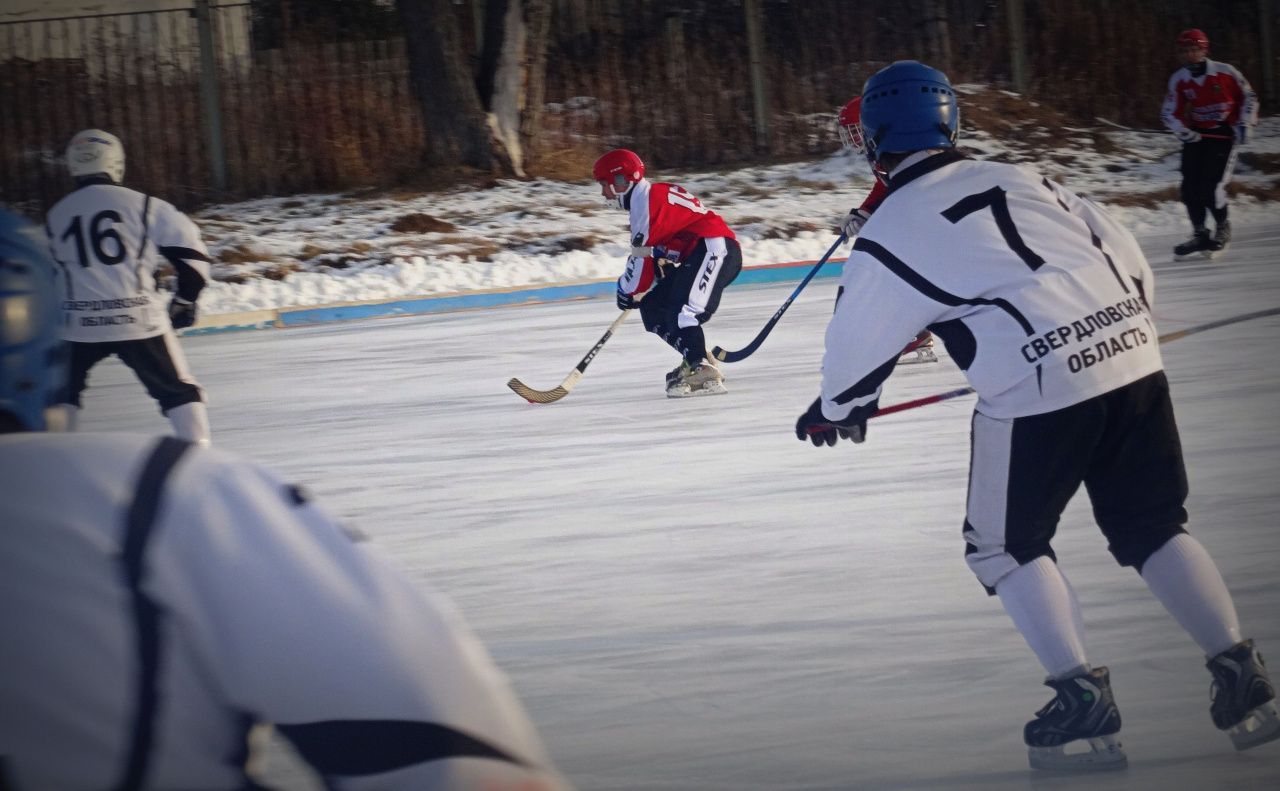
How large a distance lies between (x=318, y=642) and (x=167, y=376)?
5375 millimetres

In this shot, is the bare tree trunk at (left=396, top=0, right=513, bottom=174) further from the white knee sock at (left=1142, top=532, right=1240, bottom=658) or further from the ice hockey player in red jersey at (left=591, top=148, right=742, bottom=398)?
the white knee sock at (left=1142, top=532, right=1240, bottom=658)

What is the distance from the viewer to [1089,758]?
2686 mm

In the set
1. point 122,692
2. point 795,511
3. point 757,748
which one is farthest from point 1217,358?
point 122,692

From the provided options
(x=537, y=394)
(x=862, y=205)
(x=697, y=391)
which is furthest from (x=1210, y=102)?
(x=537, y=394)

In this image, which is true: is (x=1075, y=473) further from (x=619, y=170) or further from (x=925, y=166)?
(x=619, y=170)

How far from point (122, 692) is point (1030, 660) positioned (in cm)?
257

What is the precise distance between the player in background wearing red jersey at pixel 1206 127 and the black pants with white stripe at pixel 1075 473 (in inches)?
365

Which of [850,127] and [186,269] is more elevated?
[850,127]

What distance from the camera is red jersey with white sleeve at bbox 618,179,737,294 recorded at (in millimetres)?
7992

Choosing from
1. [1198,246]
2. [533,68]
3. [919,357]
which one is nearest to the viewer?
[919,357]

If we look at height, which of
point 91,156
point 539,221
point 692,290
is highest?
point 91,156

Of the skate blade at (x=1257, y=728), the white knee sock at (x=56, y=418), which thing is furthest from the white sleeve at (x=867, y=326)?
the white knee sock at (x=56, y=418)

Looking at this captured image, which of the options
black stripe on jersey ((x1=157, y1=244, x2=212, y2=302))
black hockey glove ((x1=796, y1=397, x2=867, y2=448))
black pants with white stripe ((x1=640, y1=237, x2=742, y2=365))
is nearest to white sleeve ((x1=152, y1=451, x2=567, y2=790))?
black hockey glove ((x1=796, y1=397, x2=867, y2=448))

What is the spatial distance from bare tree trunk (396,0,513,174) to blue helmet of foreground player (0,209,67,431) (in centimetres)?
1664
